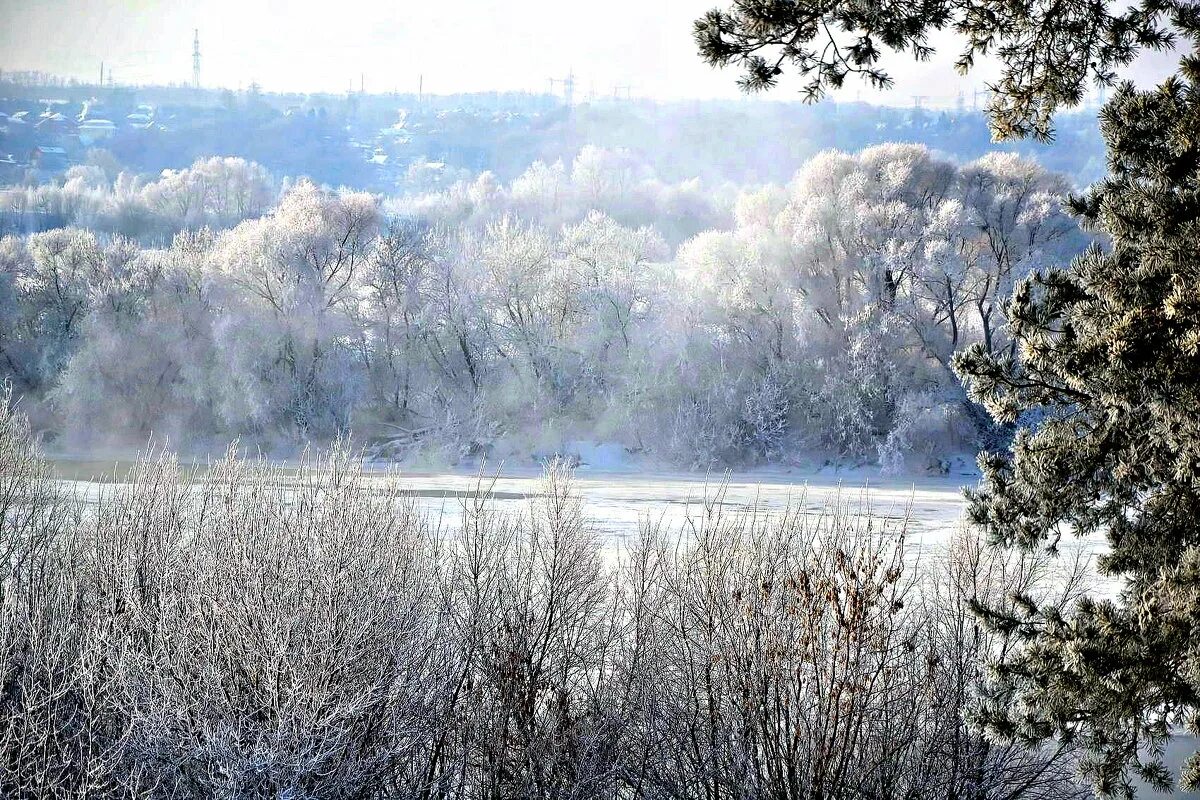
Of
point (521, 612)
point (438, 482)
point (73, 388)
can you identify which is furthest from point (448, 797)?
point (73, 388)

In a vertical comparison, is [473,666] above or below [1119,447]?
below

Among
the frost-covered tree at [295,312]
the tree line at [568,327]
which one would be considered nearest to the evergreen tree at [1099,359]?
the tree line at [568,327]

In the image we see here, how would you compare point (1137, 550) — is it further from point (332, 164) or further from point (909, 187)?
point (332, 164)

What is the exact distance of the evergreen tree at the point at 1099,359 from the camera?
6113 millimetres

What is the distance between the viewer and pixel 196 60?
16538cm

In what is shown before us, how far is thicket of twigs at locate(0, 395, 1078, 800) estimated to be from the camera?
12219 mm

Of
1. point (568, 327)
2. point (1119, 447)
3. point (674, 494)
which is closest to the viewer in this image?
point (1119, 447)

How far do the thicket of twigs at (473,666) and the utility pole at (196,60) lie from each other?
149 meters

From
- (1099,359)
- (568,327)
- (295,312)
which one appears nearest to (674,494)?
(568,327)

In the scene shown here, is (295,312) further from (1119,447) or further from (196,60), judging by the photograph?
(196,60)

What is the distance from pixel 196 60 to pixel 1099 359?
174 m

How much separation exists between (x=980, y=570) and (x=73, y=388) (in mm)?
38671

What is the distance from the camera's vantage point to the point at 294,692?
39.4 feet

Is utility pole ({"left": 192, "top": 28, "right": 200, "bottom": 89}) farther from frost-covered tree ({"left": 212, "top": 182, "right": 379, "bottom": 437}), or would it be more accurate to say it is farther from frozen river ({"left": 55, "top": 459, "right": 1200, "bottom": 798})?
frozen river ({"left": 55, "top": 459, "right": 1200, "bottom": 798})
